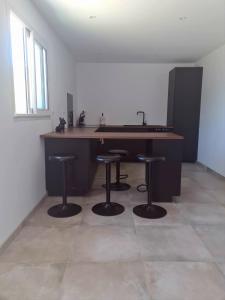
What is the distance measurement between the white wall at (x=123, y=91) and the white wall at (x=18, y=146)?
2455 millimetres

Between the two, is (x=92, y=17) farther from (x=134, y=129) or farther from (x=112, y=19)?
(x=134, y=129)

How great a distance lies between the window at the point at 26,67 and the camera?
97.0 inches

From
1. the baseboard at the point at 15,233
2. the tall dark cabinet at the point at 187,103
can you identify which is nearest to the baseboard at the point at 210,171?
the tall dark cabinet at the point at 187,103

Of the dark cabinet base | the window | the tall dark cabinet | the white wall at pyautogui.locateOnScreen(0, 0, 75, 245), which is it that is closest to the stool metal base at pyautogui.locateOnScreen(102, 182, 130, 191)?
the dark cabinet base

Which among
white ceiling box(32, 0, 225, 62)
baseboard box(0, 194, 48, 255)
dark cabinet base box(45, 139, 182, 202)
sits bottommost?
baseboard box(0, 194, 48, 255)

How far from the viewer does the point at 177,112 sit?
5.49 m

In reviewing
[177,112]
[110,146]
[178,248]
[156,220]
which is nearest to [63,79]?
[110,146]

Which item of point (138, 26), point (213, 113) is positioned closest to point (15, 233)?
point (138, 26)

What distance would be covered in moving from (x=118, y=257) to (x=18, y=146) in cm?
150

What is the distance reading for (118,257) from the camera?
1.99 m

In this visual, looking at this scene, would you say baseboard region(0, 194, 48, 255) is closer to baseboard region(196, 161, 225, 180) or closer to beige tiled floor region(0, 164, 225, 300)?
beige tiled floor region(0, 164, 225, 300)

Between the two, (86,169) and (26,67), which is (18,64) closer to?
(26,67)

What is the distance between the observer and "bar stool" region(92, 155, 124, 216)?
9.24ft

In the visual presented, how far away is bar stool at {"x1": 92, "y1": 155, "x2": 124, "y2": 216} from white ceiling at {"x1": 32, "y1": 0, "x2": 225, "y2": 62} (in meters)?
1.90
